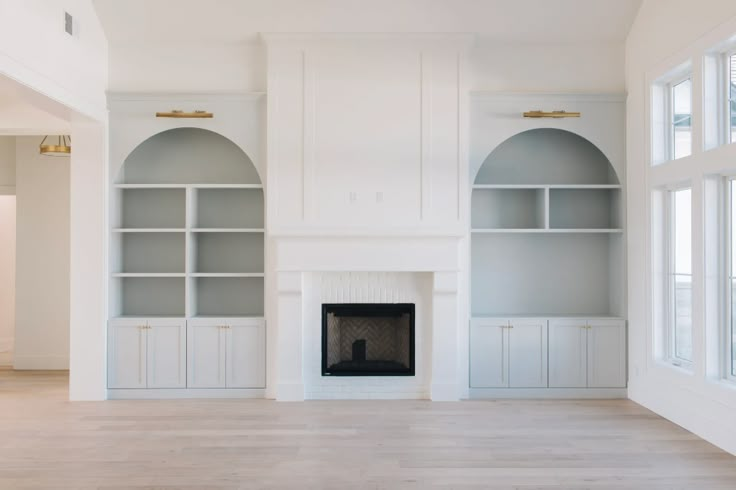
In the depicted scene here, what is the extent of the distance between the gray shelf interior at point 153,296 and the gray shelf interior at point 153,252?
0.11 meters

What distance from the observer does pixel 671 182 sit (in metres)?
5.20

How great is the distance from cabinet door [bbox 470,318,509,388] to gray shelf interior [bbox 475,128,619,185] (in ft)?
4.87

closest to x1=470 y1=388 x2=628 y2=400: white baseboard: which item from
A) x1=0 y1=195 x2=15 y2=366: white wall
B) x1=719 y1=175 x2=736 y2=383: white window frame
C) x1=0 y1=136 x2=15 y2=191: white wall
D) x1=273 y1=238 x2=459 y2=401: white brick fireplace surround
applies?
x1=273 y1=238 x2=459 y2=401: white brick fireplace surround

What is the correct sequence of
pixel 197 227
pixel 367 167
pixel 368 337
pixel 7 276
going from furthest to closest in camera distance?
pixel 7 276 < pixel 197 227 < pixel 368 337 < pixel 367 167

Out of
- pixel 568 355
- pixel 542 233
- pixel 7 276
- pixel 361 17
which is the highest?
pixel 361 17

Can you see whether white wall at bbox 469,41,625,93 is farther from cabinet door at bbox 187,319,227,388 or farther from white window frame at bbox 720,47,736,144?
cabinet door at bbox 187,319,227,388

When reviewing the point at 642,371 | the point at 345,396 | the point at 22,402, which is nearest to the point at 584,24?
the point at 642,371

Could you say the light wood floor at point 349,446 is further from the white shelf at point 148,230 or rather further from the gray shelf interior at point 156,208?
the gray shelf interior at point 156,208

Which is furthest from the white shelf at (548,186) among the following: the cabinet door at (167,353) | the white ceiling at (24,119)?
the white ceiling at (24,119)

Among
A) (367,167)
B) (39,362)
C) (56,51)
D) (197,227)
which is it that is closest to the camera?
(56,51)

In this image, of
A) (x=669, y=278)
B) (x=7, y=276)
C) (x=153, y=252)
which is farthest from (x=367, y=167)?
(x=7, y=276)

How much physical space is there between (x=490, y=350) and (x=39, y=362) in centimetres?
516

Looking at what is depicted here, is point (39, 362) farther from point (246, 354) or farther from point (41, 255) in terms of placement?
point (246, 354)

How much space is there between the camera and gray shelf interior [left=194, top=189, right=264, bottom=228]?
6.48m
